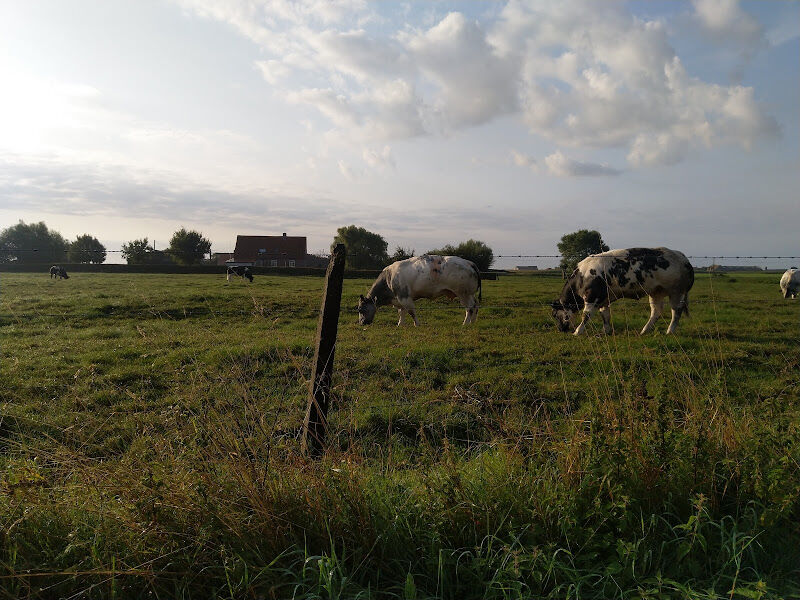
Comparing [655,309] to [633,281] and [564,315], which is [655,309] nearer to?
[633,281]

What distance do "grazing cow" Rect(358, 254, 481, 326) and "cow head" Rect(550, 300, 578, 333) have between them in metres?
2.36

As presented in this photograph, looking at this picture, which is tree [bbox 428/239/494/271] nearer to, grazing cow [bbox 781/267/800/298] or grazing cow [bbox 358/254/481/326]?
grazing cow [bbox 358/254/481/326]

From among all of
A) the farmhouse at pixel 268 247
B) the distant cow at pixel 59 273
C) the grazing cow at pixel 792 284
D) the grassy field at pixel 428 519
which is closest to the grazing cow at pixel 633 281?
the grassy field at pixel 428 519

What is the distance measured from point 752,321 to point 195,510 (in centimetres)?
1443

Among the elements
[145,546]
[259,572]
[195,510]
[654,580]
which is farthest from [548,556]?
[145,546]

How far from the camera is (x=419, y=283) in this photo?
46.5 ft

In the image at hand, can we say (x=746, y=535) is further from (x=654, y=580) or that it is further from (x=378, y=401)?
(x=378, y=401)

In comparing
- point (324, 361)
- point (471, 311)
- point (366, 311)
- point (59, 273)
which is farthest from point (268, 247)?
point (324, 361)

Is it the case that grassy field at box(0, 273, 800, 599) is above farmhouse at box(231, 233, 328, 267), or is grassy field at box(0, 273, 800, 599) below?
below

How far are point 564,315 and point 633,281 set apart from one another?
179 cm

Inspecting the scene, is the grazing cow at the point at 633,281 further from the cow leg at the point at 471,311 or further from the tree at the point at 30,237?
the tree at the point at 30,237

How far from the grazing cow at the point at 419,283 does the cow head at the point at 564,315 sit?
2.36 meters

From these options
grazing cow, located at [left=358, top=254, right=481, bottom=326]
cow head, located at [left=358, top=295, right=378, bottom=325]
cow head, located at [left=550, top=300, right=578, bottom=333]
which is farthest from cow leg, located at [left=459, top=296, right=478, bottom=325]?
cow head, located at [left=358, top=295, right=378, bottom=325]

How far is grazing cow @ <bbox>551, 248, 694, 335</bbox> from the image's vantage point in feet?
38.6
